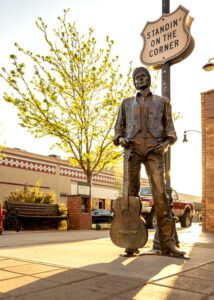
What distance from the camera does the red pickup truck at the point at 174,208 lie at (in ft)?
48.3

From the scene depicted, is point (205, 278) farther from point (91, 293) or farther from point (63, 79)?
point (63, 79)

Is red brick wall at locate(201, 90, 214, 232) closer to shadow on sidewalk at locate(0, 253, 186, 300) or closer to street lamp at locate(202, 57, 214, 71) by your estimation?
street lamp at locate(202, 57, 214, 71)

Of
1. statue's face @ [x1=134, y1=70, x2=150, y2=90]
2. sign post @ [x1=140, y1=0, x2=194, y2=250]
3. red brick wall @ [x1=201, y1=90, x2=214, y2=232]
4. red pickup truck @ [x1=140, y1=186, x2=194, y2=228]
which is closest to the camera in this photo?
statue's face @ [x1=134, y1=70, x2=150, y2=90]

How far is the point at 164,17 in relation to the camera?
6.59 metres

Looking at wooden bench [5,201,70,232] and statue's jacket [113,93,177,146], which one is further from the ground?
statue's jacket [113,93,177,146]

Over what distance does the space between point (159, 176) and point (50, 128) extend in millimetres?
11199

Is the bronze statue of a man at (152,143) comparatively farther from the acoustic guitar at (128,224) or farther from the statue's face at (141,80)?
the acoustic guitar at (128,224)

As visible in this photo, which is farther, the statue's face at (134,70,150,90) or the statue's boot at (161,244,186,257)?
the statue's face at (134,70,150,90)

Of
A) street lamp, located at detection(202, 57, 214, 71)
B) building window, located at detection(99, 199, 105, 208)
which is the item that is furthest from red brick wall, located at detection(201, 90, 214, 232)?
building window, located at detection(99, 199, 105, 208)

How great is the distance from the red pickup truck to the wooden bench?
3468 mm

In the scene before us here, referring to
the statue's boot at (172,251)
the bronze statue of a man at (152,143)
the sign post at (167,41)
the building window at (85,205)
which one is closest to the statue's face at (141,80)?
the bronze statue of a man at (152,143)

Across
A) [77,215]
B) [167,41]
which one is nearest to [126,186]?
[167,41]

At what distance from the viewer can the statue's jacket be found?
4.90 m

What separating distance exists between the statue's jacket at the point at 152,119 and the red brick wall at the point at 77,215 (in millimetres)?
8338
